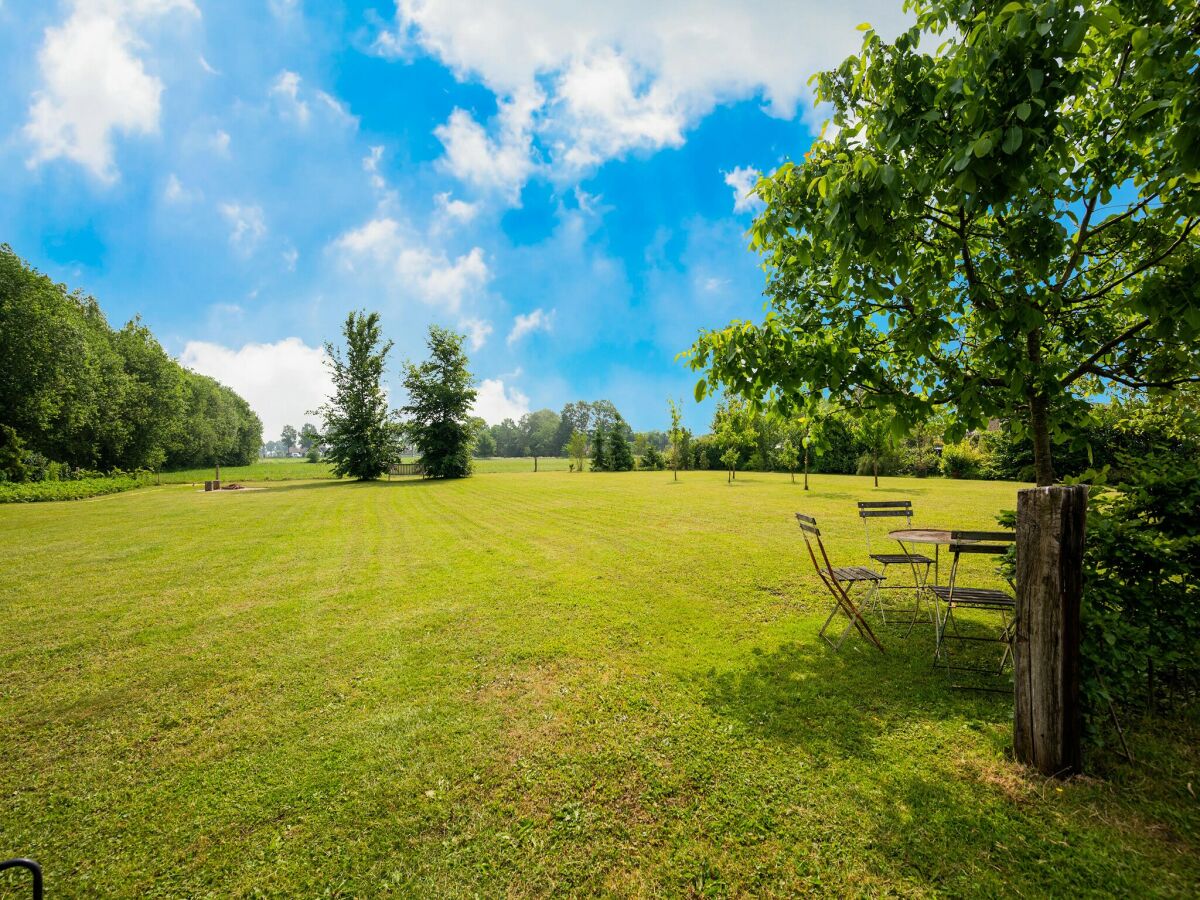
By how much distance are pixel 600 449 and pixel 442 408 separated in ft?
66.5

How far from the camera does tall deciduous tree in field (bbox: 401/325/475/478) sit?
117 ft

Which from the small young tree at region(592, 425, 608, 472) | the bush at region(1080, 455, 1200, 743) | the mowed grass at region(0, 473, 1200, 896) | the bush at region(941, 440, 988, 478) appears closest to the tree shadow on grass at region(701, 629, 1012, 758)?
the mowed grass at region(0, 473, 1200, 896)

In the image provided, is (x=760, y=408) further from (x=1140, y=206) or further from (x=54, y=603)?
(x=54, y=603)

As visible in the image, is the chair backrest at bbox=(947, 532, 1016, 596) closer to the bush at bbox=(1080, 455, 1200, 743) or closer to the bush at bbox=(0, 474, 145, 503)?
the bush at bbox=(1080, 455, 1200, 743)

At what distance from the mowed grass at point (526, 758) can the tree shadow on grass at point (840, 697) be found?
31mm

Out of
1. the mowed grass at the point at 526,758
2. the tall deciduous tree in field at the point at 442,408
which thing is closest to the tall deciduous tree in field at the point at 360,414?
the tall deciduous tree in field at the point at 442,408

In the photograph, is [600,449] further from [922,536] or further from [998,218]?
[998,218]

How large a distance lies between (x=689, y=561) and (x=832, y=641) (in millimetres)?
3766

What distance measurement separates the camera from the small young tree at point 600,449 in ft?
170

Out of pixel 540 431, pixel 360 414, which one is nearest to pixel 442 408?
pixel 360 414

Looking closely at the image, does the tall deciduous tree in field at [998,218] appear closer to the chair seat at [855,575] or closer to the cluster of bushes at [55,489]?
the chair seat at [855,575]

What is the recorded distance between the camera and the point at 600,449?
51781mm

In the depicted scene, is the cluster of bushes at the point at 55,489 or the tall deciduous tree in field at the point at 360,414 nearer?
the cluster of bushes at the point at 55,489

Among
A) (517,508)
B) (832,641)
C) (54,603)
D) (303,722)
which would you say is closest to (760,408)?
(832,641)
